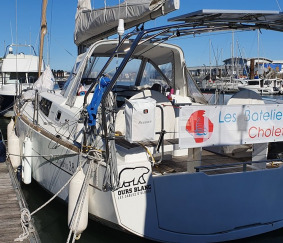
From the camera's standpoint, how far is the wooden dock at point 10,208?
5.31 metres

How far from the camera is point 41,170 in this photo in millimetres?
7410

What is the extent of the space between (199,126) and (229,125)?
0.52 metres

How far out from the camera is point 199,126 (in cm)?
521

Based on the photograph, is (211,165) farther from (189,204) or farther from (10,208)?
(10,208)

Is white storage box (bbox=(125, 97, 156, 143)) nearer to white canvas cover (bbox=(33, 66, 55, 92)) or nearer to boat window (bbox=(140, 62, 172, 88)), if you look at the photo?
boat window (bbox=(140, 62, 172, 88))

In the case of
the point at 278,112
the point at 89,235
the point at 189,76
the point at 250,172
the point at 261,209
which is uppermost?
the point at 189,76

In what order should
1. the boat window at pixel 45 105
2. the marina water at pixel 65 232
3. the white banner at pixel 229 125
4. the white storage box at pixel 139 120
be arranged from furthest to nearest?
the boat window at pixel 45 105 < the marina water at pixel 65 232 < the white banner at pixel 229 125 < the white storage box at pixel 139 120

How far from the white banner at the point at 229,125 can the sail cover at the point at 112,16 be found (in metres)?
1.68

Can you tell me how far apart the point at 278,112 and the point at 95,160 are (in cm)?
290

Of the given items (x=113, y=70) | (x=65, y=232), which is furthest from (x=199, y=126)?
(x=113, y=70)

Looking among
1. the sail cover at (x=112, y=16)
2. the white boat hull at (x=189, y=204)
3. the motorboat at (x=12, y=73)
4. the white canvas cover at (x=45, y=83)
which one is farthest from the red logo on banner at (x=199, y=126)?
the motorboat at (x=12, y=73)

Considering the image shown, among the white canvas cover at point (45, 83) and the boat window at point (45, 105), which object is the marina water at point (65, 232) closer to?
the boat window at point (45, 105)

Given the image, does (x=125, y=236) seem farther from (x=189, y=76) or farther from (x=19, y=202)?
(x=189, y=76)

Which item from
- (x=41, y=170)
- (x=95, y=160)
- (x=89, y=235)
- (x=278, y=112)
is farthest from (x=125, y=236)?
(x=278, y=112)
